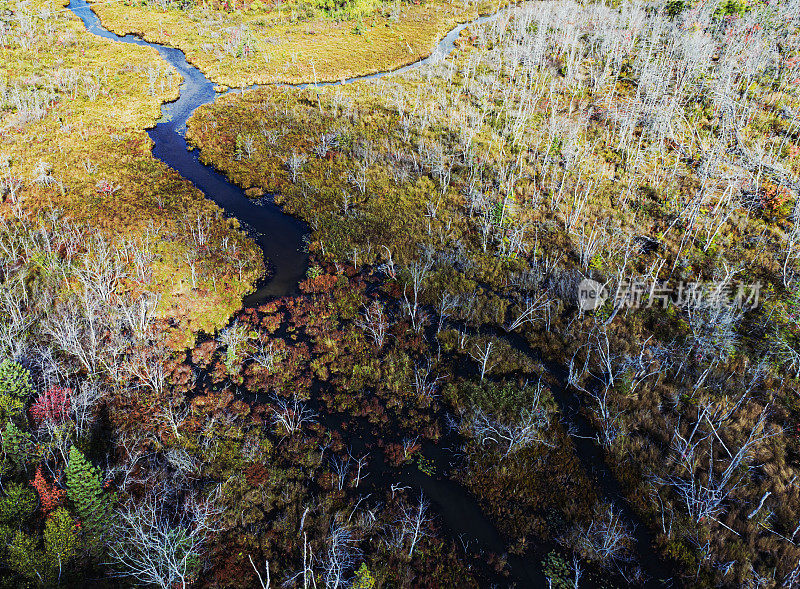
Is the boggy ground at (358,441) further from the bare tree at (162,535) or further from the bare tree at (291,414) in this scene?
the bare tree at (162,535)

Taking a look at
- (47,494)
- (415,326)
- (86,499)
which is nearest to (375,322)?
(415,326)

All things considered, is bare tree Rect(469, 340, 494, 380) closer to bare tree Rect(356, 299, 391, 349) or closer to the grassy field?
bare tree Rect(356, 299, 391, 349)

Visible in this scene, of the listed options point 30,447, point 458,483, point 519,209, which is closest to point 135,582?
point 30,447

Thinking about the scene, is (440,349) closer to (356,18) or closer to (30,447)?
(30,447)

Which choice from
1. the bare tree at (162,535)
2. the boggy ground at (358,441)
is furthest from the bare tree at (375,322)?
the bare tree at (162,535)

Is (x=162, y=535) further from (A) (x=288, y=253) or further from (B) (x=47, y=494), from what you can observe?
(A) (x=288, y=253)

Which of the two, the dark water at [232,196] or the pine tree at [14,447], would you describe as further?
the dark water at [232,196]
